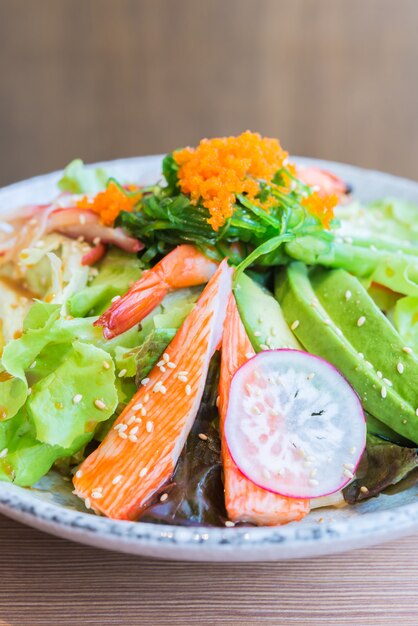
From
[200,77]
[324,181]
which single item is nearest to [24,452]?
[324,181]

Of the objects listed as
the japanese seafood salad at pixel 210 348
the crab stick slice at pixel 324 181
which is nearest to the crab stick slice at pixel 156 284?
the japanese seafood salad at pixel 210 348

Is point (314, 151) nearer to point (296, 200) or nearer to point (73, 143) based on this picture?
point (73, 143)

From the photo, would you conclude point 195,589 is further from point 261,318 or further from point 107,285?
point 107,285

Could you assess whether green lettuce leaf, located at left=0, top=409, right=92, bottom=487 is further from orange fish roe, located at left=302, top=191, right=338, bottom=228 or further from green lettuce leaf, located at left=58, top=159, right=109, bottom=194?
green lettuce leaf, located at left=58, top=159, right=109, bottom=194

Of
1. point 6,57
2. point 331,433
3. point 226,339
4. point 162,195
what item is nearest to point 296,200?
point 162,195

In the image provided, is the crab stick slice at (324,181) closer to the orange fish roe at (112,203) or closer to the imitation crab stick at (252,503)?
the orange fish roe at (112,203)

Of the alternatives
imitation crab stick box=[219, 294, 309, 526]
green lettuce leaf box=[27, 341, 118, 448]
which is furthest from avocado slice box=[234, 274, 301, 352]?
green lettuce leaf box=[27, 341, 118, 448]
